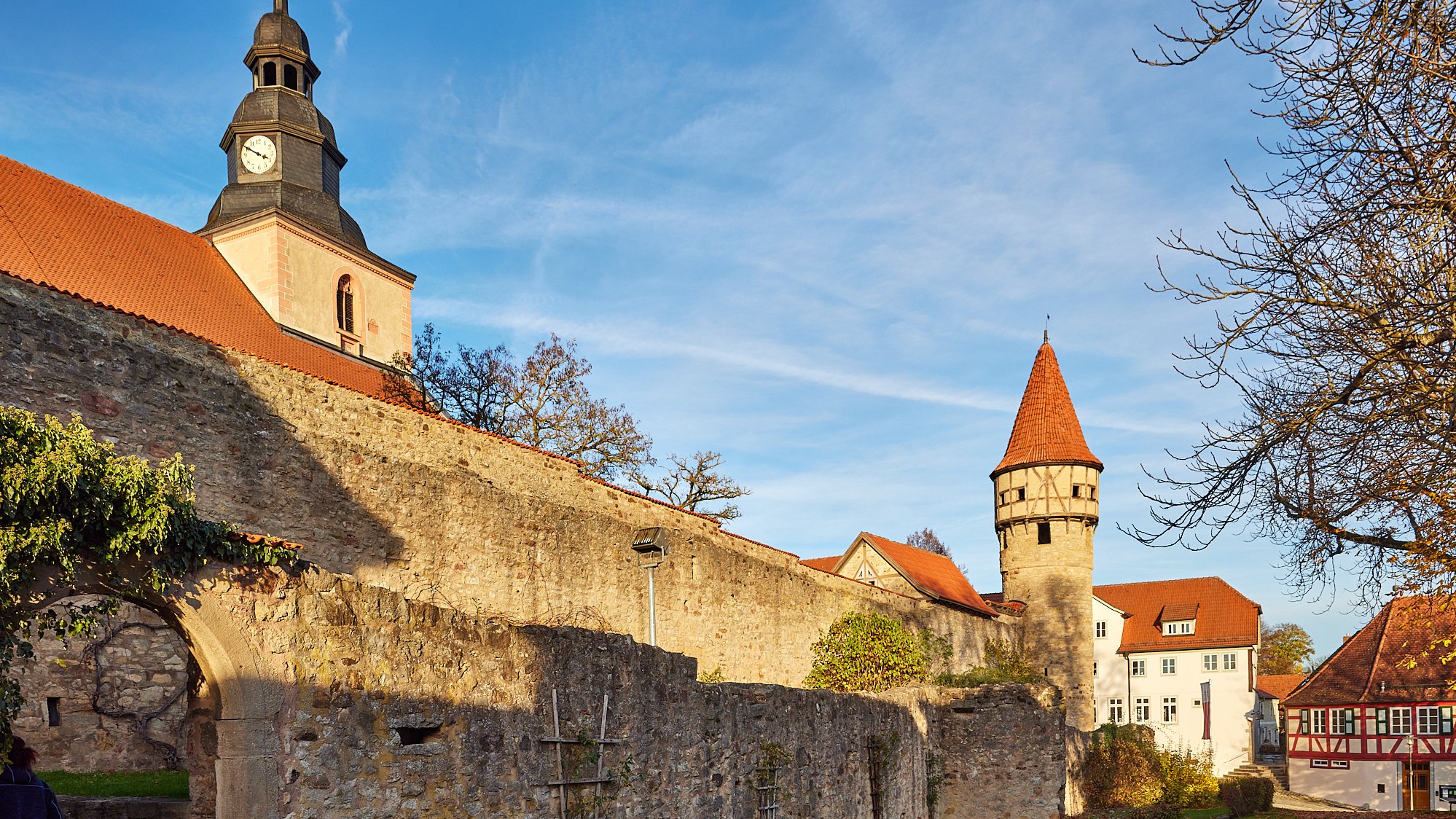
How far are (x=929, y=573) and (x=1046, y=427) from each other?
635cm

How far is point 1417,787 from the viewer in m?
33.0

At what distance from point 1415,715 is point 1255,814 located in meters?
11.3

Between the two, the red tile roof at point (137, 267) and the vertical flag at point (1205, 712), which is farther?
the vertical flag at point (1205, 712)

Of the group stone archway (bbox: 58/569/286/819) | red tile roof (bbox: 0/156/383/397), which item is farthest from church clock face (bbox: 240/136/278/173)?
stone archway (bbox: 58/569/286/819)

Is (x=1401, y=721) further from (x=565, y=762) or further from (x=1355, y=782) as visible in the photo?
(x=565, y=762)

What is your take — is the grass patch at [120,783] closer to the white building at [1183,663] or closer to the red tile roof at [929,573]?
the red tile roof at [929,573]

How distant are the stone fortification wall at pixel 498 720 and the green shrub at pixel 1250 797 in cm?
1841

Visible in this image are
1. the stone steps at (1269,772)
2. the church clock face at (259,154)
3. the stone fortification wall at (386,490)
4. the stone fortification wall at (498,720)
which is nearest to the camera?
the stone fortification wall at (498,720)

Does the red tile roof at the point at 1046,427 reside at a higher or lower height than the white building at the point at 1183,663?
higher

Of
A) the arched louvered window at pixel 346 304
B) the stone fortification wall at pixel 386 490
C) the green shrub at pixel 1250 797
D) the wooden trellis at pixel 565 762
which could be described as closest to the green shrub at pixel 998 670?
the stone fortification wall at pixel 386 490

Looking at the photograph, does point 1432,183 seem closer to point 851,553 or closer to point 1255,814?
point 1255,814

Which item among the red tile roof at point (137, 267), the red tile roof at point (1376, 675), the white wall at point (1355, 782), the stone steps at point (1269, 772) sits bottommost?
the stone steps at point (1269, 772)

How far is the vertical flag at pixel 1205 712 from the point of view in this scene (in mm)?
40906

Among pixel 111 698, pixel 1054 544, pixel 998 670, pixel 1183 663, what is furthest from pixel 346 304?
pixel 1183 663
